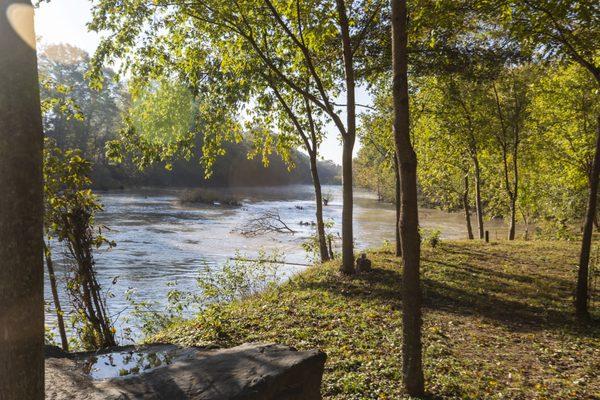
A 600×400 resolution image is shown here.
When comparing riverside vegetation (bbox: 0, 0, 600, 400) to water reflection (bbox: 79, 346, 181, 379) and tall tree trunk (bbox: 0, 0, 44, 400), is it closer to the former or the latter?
tall tree trunk (bbox: 0, 0, 44, 400)

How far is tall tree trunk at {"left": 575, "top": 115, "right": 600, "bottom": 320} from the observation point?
859cm

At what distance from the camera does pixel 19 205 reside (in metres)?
2.78

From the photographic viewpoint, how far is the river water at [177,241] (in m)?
17.4

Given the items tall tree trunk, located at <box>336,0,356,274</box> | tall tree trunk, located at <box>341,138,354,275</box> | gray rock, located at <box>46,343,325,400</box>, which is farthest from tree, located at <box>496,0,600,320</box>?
gray rock, located at <box>46,343,325,400</box>

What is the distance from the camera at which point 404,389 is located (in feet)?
19.6

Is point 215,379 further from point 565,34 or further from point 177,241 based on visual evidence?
point 177,241

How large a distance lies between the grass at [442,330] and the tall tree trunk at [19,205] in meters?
4.11

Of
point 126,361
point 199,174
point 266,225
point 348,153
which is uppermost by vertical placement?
point 199,174

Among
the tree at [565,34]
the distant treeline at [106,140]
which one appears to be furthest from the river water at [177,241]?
the distant treeline at [106,140]

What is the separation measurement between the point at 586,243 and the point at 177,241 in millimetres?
22578

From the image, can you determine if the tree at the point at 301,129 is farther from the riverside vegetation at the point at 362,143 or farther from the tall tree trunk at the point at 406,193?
the tall tree trunk at the point at 406,193

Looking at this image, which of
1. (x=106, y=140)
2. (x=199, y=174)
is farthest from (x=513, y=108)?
(x=199, y=174)

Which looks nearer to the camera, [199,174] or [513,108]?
[513,108]

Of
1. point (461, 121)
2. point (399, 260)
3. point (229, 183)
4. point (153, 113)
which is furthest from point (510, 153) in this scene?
point (229, 183)
